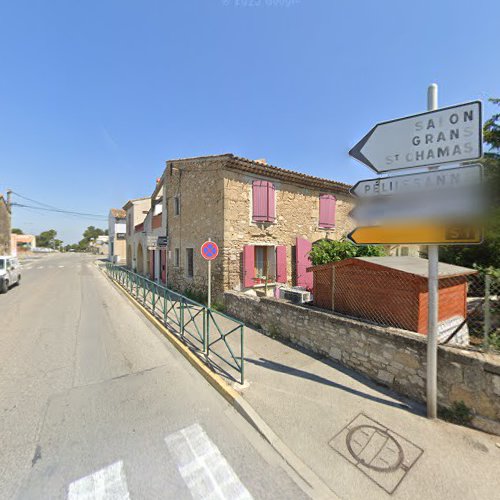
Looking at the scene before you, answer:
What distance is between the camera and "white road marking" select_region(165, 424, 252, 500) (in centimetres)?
214

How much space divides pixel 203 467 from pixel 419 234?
328cm

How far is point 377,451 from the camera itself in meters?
2.53

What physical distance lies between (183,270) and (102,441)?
27.5 ft

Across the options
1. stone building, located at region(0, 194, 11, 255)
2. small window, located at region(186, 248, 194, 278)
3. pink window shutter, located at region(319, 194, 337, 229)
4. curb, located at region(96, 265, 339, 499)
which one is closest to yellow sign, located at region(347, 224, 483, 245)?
curb, located at region(96, 265, 339, 499)

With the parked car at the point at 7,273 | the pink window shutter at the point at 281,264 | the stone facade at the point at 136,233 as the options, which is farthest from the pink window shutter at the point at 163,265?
the parked car at the point at 7,273

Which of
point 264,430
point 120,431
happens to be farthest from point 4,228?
point 264,430

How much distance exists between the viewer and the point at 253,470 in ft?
7.74

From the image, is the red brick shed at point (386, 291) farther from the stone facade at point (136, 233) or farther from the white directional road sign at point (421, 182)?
the stone facade at point (136, 233)

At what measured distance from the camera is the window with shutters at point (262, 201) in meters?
9.30

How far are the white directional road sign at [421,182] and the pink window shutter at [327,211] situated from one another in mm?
8443

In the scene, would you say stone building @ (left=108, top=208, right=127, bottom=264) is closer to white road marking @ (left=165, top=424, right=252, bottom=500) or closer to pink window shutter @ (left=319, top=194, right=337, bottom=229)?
pink window shutter @ (left=319, top=194, right=337, bottom=229)

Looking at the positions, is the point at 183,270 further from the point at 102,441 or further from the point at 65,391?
the point at 102,441

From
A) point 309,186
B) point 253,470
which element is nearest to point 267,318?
point 253,470

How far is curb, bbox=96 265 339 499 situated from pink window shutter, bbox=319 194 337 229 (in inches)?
Result: 339
